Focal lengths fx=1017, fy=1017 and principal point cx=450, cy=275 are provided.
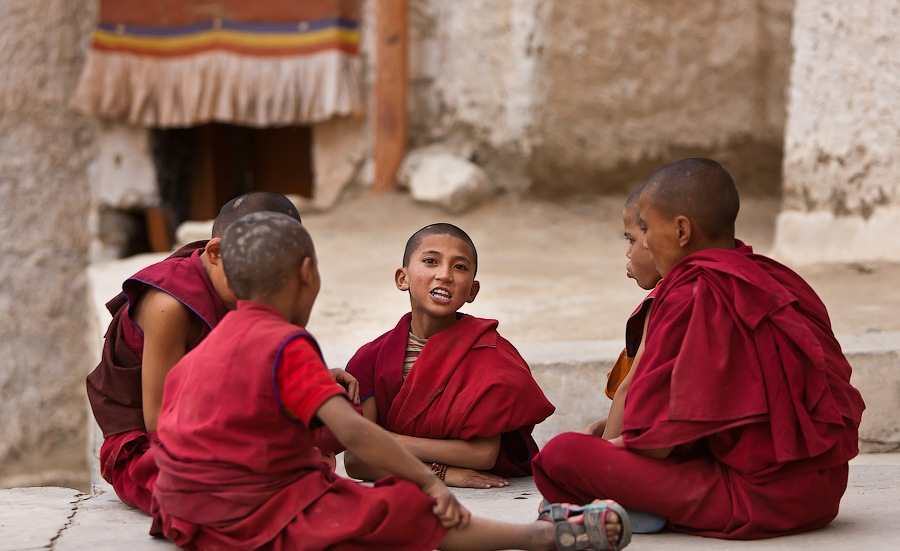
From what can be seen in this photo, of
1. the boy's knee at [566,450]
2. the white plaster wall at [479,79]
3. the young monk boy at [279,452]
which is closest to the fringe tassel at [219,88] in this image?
the white plaster wall at [479,79]

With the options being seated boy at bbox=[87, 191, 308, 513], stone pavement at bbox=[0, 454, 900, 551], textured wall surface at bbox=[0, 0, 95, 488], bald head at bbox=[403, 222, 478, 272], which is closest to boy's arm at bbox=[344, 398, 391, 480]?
stone pavement at bbox=[0, 454, 900, 551]

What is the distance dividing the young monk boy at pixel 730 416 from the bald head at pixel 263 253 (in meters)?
0.74

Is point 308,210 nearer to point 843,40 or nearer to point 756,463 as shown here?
point 843,40

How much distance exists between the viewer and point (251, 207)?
2.62 meters

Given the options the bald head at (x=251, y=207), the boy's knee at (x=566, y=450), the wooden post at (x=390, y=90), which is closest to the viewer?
the boy's knee at (x=566, y=450)

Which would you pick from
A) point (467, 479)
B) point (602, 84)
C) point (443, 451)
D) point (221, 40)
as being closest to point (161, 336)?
point (443, 451)

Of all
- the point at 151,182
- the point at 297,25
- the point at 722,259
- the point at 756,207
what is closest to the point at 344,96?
the point at 297,25

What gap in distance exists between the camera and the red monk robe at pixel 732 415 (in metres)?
2.12

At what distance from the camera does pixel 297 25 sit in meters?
7.72

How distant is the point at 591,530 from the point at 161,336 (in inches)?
42.8

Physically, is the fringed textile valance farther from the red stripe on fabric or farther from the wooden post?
the wooden post

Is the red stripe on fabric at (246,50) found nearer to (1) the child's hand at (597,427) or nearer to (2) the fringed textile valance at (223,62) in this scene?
(2) the fringed textile valance at (223,62)

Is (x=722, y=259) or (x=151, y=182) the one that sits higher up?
(x=722, y=259)

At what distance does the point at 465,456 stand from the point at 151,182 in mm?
6014
